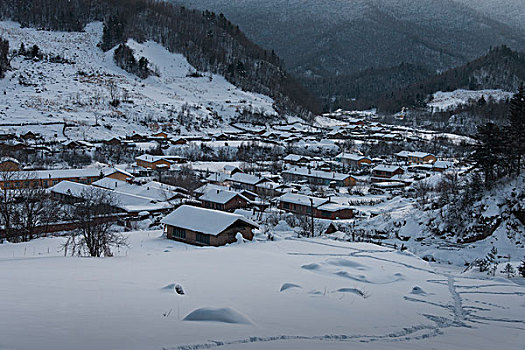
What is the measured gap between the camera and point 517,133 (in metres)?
22.1

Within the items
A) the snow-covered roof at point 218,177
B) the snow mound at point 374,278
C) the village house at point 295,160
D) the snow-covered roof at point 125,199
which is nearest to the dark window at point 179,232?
the snow-covered roof at point 125,199

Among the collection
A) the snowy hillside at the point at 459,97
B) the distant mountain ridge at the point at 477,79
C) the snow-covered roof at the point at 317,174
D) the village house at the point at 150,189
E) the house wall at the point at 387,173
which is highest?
the distant mountain ridge at the point at 477,79

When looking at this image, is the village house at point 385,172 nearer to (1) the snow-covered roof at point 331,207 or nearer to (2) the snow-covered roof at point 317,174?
(2) the snow-covered roof at point 317,174

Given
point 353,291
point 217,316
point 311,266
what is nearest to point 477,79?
point 311,266

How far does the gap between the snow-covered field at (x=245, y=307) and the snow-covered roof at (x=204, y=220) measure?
27.2 ft

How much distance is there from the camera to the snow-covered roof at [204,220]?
17.9 meters

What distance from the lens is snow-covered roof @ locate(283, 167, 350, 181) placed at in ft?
149

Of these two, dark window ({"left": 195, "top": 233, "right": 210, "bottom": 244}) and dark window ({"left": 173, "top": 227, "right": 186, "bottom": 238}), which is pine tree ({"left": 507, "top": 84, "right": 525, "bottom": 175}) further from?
dark window ({"left": 173, "top": 227, "right": 186, "bottom": 238})

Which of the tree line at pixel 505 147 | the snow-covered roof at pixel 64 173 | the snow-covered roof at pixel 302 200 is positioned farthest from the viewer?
the snow-covered roof at pixel 64 173

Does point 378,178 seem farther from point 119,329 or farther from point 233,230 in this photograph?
point 119,329

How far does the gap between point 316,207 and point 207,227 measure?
15.9 metres

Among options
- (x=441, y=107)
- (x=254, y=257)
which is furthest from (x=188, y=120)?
(x=441, y=107)

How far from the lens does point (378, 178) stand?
49.1 metres

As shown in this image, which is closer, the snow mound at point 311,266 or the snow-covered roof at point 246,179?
the snow mound at point 311,266
